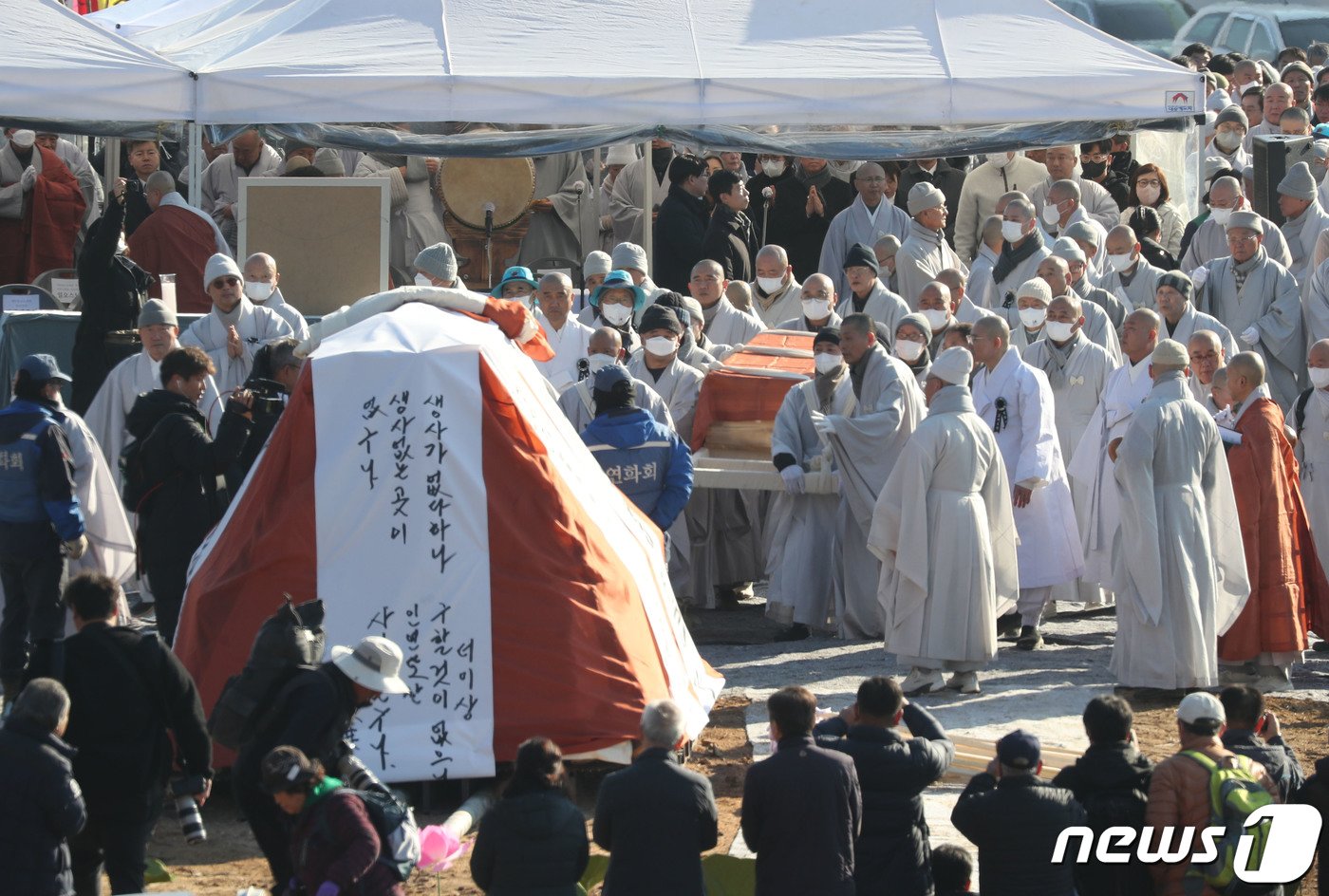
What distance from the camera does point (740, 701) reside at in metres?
10.5

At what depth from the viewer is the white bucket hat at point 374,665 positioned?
664 centimetres

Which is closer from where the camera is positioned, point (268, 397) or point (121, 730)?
point (121, 730)

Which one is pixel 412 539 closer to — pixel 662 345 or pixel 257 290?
pixel 662 345

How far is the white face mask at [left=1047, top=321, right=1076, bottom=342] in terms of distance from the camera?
13164 mm

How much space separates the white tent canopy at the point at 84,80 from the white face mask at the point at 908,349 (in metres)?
5.04

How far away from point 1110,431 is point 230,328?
5167 mm

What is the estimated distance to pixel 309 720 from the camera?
657cm

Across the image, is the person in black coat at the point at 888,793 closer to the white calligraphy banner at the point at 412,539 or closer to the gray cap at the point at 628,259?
the white calligraphy banner at the point at 412,539

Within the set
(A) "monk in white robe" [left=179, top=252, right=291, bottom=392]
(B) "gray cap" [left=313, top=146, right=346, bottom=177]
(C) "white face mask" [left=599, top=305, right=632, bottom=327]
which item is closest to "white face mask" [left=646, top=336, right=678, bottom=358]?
(C) "white face mask" [left=599, top=305, right=632, bottom=327]

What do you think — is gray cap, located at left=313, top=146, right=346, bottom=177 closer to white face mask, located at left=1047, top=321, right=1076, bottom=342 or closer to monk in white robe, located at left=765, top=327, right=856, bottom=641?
monk in white robe, located at left=765, top=327, right=856, bottom=641

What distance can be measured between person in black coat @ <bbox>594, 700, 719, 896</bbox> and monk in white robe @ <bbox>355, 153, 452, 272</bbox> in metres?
11.7

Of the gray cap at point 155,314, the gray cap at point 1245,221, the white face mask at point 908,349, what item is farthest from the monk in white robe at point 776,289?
the gray cap at point 155,314

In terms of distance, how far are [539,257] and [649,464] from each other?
741 cm

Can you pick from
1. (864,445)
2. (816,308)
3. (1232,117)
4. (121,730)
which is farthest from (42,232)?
(121,730)
